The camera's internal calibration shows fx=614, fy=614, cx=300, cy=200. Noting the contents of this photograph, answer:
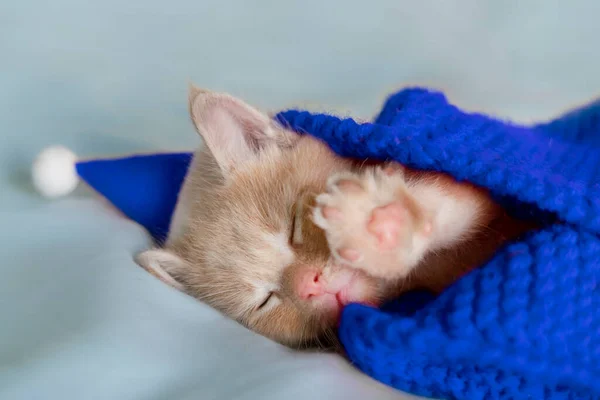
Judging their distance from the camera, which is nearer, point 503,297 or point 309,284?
point 503,297

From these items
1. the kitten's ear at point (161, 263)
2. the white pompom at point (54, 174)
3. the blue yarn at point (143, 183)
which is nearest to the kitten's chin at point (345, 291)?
the kitten's ear at point (161, 263)

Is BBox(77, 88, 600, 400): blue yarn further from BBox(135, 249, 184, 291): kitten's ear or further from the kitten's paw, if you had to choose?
BBox(135, 249, 184, 291): kitten's ear

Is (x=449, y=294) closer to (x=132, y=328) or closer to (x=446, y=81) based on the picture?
(x=132, y=328)

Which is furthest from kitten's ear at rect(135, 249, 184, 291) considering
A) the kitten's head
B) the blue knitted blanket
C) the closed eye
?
the blue knitted blanket

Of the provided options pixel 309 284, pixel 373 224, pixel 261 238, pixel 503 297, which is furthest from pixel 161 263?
pixel 503 297

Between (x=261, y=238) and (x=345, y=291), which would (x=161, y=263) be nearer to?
(x=261, y=238)
